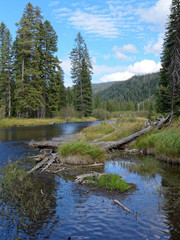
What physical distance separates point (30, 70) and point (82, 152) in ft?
109

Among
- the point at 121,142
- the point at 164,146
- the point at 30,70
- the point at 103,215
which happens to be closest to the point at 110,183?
the point at 103,215

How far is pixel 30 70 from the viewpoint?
1519 inches

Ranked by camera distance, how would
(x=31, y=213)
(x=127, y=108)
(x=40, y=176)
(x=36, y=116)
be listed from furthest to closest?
(x=127, y=108), (x=36, y=116), (x=40, y=176), (x=31, y=213)

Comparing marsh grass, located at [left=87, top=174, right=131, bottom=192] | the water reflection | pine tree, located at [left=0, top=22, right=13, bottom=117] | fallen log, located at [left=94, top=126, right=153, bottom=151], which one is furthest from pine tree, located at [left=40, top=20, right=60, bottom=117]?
marsh grass, located at [left=87, top=174, right=131, bottom=192]

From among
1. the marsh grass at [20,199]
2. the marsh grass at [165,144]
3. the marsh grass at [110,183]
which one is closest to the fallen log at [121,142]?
the marsh grass at [165,144]

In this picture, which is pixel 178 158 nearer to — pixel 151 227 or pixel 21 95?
pixel 151 227

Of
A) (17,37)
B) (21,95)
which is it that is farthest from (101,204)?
(17,37)

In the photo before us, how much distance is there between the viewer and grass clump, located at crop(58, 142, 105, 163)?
9297mm

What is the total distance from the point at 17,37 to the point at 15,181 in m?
41.7

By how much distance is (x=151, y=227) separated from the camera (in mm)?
4277

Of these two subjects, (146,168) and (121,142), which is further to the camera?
(121,142)

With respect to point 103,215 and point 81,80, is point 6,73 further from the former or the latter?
point 103,215

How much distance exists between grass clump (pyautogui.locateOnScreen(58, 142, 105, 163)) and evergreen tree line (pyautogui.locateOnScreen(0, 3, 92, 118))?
2990 centimetres

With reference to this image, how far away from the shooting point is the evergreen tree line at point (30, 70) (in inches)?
1513
